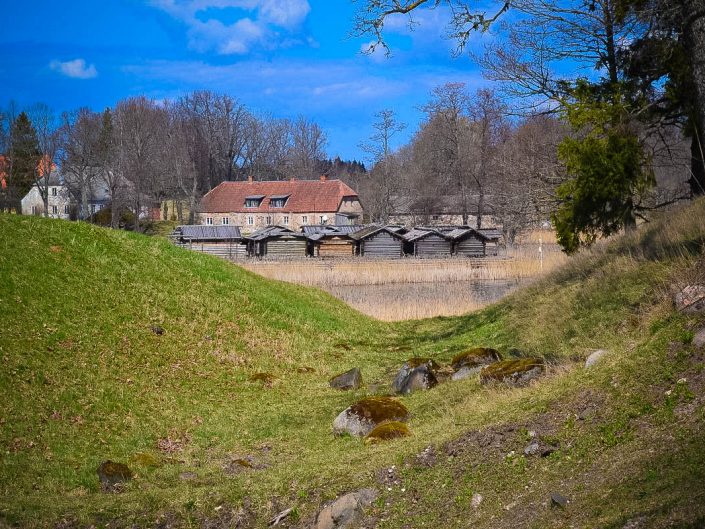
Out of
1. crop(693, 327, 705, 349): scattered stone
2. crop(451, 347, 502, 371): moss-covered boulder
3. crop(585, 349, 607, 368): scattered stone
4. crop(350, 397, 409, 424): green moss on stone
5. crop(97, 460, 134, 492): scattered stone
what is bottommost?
crop(97, 460, 134, 492): scattered stone

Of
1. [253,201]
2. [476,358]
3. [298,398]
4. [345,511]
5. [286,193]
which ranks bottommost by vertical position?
[298,398]

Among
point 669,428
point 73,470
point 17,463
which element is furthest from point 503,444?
point 17,463

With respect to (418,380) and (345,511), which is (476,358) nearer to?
(418,380)

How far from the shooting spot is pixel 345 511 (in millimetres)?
6742

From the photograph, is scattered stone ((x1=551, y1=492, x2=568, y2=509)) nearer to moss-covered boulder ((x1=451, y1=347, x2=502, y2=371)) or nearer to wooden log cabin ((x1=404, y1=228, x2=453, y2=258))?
moss-covered boulder ((x1=451, y1=347, x2=502, y2=371))

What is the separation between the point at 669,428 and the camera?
20.6ft

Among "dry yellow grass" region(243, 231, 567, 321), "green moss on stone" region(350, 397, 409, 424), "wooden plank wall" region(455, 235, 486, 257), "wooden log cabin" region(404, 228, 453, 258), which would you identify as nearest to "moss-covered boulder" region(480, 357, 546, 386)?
"green moss on stone" region(350, 397, 409, 424)

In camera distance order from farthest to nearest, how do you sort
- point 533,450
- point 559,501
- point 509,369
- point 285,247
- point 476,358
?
point 285,247 < point 476,358 < point 509,369 < point 533,450 < point 559,501

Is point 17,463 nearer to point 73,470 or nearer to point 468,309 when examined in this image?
point 73,470

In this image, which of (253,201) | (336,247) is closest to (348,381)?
(336,247)

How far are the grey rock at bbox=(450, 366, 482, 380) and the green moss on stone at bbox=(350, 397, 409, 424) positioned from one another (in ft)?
5.54

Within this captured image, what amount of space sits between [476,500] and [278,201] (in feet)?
258

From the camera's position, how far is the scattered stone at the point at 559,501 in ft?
18.4

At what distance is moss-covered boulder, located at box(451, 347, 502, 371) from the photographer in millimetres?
11966
